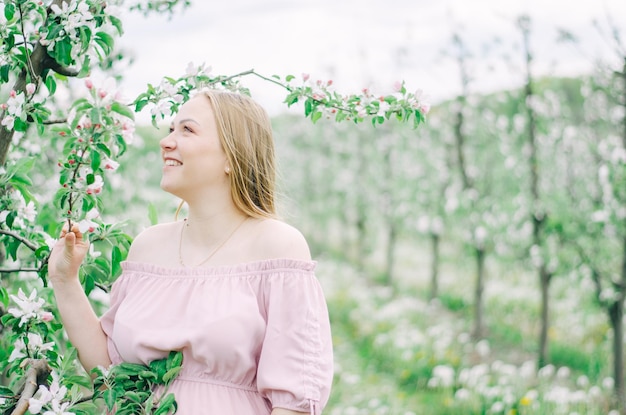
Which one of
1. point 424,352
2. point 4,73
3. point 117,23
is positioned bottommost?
point 424,352

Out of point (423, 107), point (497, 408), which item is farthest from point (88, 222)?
point (497, 408)

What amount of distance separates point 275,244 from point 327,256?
13.5 m

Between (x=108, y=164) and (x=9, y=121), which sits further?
(x=9, y=121)

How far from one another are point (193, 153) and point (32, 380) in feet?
2.42

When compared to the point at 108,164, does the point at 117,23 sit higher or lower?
higher

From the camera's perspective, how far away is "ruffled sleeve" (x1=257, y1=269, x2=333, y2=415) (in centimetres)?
172

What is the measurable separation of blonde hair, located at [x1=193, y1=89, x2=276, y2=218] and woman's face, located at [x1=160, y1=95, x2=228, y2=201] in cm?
2

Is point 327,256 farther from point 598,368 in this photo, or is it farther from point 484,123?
point 598,368

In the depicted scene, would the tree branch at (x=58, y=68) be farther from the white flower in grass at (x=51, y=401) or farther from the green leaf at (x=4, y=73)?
the white flower in grass at (x=51, y=401)

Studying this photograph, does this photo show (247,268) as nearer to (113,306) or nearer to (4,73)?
(113,306)

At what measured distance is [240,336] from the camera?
1738 mm

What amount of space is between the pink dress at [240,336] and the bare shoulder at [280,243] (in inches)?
1.2

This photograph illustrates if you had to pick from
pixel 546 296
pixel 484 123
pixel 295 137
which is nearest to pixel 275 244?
pixel 546 296

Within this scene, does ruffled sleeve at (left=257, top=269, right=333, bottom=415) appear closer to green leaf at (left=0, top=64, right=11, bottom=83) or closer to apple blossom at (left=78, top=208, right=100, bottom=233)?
apple blossom at (left=78, top=208, right=100, bottom=233)
